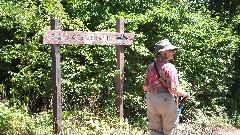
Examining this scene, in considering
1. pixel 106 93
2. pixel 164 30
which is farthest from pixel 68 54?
pixel 164 30

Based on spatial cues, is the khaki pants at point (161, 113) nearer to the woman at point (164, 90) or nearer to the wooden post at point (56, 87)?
the woman at point (164, 90)

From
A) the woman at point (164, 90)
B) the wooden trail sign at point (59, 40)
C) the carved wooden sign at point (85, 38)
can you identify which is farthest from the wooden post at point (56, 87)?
the woman at point (164, 90)

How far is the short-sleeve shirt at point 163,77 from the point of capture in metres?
4.60

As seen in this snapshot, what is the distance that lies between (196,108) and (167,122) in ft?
11.0

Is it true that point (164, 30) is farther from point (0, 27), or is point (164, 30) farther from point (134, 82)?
point (0, 27)

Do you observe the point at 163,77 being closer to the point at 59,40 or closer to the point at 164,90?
the point at 164,90

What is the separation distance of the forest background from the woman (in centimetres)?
117

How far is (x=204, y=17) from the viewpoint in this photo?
8320mm

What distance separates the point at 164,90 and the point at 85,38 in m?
1.75

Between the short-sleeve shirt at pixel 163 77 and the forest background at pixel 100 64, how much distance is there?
1.36 m

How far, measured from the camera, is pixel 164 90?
471cm

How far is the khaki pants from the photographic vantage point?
15.4 feet

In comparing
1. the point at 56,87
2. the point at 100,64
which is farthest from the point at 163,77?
the point at 100,64

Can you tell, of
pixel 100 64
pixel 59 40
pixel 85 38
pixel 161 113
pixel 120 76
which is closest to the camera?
pixel 161 113
